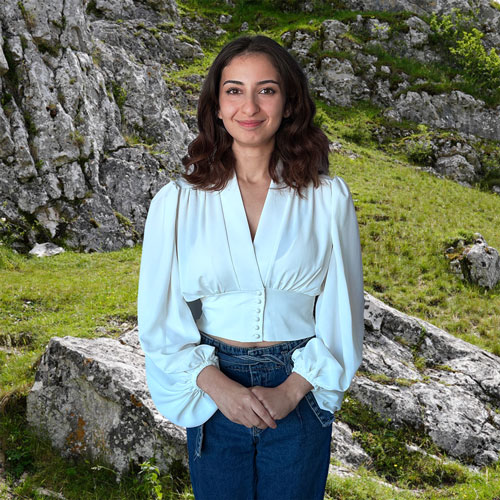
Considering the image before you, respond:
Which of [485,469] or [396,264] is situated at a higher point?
[485,469]

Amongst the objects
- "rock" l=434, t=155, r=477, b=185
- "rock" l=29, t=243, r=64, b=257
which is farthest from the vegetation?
"rock" l=434, t=155, r=477, b=185

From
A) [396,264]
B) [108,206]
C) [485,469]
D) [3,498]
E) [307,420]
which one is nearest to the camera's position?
[307,420]

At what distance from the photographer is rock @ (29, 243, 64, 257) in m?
12.9

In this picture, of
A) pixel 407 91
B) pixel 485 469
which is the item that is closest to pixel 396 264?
pixel 485 469

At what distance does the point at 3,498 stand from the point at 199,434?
8.53ft

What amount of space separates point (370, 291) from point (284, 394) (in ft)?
34.6

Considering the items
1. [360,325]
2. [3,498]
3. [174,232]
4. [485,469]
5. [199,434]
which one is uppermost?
[174,232]

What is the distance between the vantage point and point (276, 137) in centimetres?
243

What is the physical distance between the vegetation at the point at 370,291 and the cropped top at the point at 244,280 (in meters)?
1.99

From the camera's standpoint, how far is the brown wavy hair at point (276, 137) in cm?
226

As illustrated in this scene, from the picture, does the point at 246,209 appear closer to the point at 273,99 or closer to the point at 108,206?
the point at 273,99

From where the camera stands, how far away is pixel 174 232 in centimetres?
221

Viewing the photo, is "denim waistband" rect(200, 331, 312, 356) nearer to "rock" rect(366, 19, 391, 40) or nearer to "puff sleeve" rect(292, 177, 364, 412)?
"puff sleeve" rect(292, 177, 364, 412)

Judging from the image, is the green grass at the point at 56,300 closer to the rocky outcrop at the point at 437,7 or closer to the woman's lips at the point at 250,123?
the woman's lips at the point at 250,123
